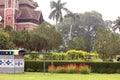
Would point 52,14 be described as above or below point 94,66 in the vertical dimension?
above

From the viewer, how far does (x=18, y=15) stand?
85625 mm

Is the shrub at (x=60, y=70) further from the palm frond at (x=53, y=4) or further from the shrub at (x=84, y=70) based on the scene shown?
the palm frond at (x=53, y=4)

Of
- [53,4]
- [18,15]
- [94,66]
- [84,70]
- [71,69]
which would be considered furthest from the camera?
[18,15]

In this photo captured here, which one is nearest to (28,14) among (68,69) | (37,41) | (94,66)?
(37,41)

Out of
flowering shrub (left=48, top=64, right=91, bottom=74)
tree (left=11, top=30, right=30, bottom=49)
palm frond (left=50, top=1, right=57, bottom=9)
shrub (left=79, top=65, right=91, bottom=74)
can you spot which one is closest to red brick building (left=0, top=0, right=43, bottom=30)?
palm frond (left=50, top=1, right=57, bottom=9)

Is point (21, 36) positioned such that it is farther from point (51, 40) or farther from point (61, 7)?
point (61, 7)

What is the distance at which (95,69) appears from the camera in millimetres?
34938

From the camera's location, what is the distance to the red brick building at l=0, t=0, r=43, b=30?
8475 centimetres

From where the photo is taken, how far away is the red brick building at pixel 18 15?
278 feet

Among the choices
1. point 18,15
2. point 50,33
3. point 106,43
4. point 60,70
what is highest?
point 18,15

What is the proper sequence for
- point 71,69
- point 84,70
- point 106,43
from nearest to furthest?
point 84,70 < point 71,69 < point 106,43

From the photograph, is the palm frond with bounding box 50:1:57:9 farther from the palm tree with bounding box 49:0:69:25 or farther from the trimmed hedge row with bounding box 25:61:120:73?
the trimmed hedge row with bounding box 25:61:120:73

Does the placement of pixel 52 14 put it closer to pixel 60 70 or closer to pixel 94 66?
pixel 94 66

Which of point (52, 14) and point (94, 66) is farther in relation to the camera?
point (52, 14)
